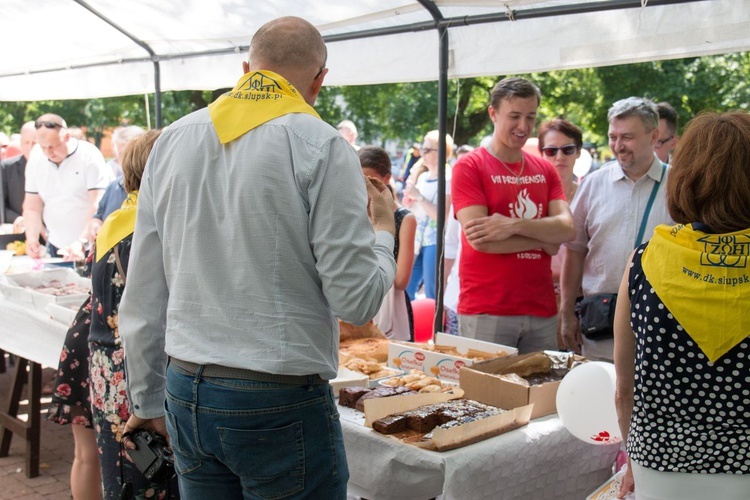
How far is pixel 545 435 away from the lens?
8.05 feet

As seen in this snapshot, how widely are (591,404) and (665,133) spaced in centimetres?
269

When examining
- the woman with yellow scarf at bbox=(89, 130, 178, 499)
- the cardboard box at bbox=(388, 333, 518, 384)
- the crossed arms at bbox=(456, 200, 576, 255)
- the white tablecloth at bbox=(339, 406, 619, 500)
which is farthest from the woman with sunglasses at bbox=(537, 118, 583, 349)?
the woman with yellow scarf at bbox=(89, 130, 178, 499)

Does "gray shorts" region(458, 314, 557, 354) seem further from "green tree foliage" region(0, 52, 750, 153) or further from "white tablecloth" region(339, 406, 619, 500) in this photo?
"green tree foliage" region(0, 52, 750, 153)

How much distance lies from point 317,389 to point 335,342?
0.12m

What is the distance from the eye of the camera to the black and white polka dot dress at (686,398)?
1.70 meters

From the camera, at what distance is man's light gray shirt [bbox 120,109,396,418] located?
64.6 inches

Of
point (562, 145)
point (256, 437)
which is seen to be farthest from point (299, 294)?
point (562, 145)

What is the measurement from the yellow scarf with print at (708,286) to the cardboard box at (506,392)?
899 millimetres

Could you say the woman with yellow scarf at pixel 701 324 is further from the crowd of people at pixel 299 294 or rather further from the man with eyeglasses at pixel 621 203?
the man with eyeglasses at pixel 621 203

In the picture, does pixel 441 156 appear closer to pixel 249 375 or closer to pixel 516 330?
pixel 516 330

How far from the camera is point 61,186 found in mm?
6090

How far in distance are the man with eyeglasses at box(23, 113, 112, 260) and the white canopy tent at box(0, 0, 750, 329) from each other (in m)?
0.66

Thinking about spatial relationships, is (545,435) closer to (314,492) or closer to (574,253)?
(314,492)

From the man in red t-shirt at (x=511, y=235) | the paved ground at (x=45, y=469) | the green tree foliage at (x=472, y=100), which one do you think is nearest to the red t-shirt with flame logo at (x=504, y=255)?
the man in red t-shirt at (x=511, y=235)
